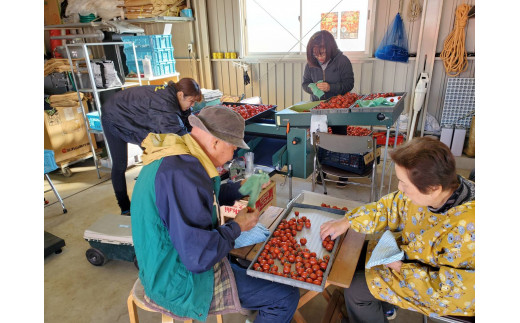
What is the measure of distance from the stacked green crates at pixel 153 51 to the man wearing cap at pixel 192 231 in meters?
4.24

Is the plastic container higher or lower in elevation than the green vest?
higher

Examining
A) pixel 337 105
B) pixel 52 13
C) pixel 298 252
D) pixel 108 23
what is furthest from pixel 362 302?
pixel 52 13

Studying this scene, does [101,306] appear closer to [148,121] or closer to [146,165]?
[146,165]

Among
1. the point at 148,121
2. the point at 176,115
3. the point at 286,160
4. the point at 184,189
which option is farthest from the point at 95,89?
the point at 184,189

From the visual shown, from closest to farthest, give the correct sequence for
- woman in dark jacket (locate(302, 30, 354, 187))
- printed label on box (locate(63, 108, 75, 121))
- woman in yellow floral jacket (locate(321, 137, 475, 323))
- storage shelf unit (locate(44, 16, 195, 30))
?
1. woman in yellow floral jacket (locate(321, 137, 475, 323))
2. woman in dark jacket (locate(302, 30, 354, 187))
3. printed label on box (locate(63, 108, 75, 121))
4. storage shelf unit (locate(44, 16, 195, 30))

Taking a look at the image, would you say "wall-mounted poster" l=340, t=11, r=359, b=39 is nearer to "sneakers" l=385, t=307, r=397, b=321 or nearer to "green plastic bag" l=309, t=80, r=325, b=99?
"green plastic bag" l=309, t=80, r=325, b=99

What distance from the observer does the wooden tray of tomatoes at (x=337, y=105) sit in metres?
3.16

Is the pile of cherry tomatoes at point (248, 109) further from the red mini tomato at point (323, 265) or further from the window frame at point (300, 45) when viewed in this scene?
the red mini tomato at point (323, 265)

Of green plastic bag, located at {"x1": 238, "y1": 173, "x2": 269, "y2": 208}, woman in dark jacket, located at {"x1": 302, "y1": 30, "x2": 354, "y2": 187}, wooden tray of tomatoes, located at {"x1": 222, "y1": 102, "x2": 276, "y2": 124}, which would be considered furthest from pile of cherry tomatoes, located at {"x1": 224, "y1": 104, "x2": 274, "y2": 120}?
green plastic bag, located at {"x1": 238, "y1": 173, "x2": 269, "y2": 208}

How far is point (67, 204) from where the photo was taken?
13.1ft

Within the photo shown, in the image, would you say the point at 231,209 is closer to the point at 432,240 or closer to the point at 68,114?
the point at 432,240

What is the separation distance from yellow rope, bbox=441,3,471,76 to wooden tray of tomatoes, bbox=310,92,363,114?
83.8 inches

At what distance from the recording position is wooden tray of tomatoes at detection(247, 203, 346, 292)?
1.48 metres

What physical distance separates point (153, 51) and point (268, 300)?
4740mm
